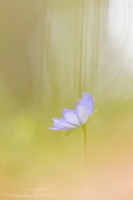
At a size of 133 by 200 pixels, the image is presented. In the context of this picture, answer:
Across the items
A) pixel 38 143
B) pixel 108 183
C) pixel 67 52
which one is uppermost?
pixel 67 52

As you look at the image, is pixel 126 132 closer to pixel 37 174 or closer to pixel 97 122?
pixel 97 122

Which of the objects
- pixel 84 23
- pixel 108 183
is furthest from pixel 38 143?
pixel 84 23

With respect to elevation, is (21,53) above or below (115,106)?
above
